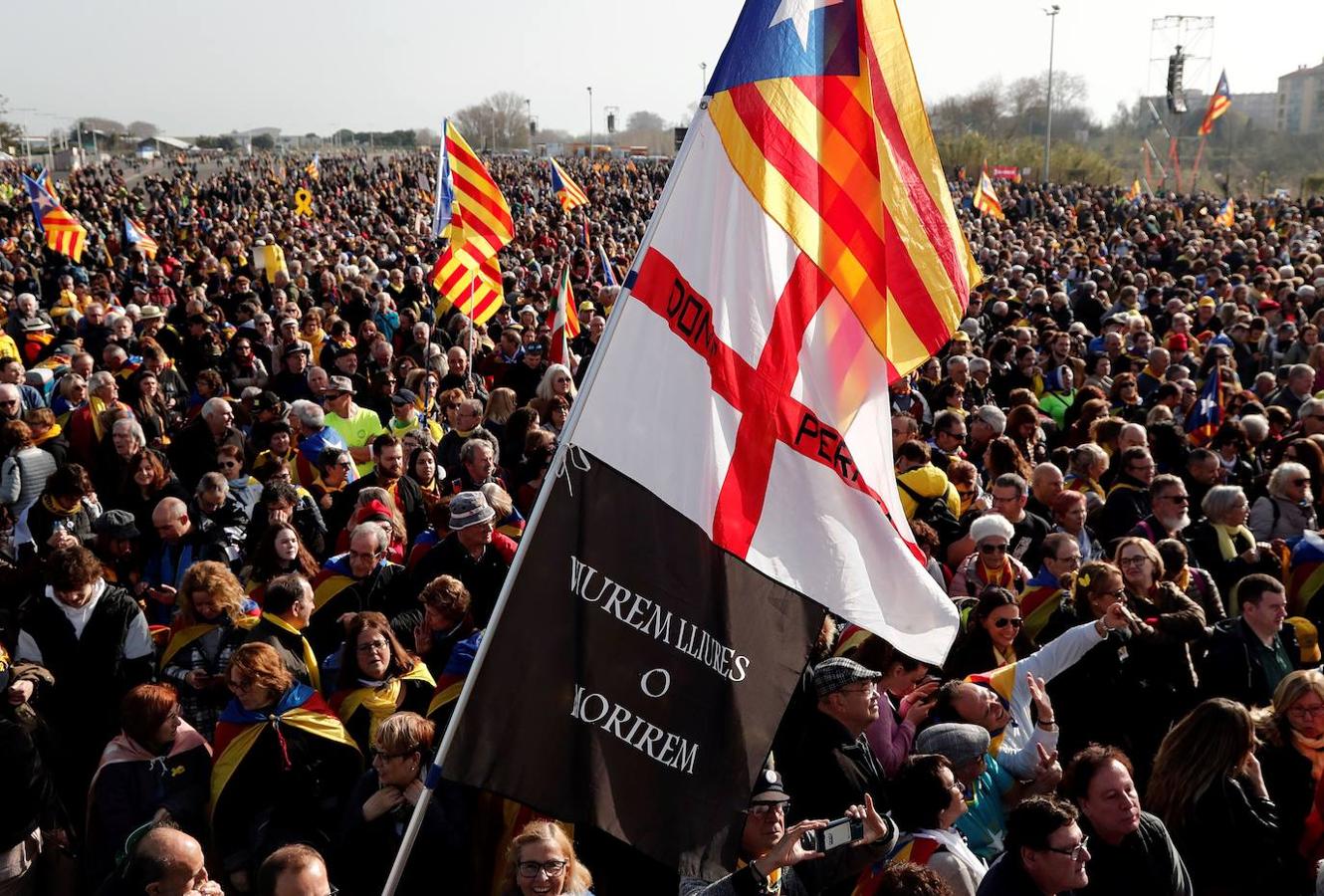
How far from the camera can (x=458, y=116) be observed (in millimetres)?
133750

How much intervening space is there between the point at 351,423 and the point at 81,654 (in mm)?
3743

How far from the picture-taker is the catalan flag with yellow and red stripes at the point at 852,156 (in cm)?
318

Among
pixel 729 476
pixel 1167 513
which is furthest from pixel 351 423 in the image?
pixel 729 476

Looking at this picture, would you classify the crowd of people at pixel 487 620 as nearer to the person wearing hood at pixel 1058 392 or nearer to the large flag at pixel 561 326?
the person wearing hood at pixel 1058 392

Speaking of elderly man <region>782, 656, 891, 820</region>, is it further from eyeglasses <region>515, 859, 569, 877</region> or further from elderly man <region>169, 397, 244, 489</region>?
elderly man <region>169, 397, 244, 489</region>

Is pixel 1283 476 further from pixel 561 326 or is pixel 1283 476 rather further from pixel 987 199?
pixel 987 199

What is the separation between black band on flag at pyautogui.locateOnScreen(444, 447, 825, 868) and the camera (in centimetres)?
278

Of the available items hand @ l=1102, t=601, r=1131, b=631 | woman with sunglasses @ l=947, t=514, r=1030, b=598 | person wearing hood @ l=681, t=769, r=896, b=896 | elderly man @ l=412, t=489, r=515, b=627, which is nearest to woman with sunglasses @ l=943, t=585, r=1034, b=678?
hand @ l=1102, t=601, r=1131, b=631

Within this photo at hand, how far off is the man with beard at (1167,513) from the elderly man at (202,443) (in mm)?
5868

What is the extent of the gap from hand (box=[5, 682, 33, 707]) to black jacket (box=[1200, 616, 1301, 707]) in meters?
4.91

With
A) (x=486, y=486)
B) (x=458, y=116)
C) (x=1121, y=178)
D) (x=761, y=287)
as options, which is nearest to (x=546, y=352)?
(x=486, y=486)

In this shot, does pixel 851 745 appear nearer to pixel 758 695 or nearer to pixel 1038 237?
pixel 758 695

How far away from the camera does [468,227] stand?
10836 millimetres

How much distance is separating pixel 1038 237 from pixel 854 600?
76.4 feet
